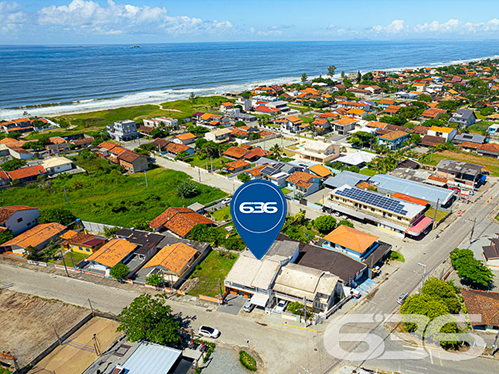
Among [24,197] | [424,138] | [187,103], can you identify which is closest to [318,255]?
[24,197]

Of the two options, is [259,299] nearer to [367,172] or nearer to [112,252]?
[112,252]

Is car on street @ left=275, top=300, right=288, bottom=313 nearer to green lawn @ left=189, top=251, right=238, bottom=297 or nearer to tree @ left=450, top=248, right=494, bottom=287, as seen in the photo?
green lawn @ left=189, top=251, right=238, bottom=297

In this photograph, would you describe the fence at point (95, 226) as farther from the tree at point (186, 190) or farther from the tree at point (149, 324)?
the tree at point (149, 324)

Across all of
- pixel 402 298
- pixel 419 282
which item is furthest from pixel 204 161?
pixel 402 298

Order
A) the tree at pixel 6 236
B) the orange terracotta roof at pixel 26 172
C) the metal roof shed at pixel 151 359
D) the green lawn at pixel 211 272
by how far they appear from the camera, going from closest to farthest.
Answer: the metal roof shed at pixel 151 359, the green lawn at pixel 211 272, the tree at pixel 6 236, the orange terracotta roof at pixel 26 172

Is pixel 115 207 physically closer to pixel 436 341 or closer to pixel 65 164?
pixel 65 164

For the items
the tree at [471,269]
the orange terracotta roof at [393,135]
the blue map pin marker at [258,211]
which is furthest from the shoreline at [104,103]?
the tree at [471,269]
